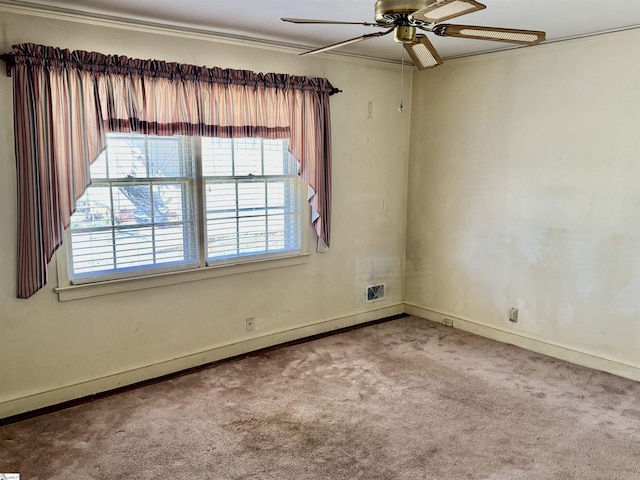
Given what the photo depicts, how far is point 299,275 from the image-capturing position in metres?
4.55

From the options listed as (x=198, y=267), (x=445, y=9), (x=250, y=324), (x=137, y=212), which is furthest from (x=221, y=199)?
(x=445, y=9)

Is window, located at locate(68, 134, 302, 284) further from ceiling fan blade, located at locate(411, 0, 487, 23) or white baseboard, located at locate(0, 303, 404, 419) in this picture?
ceiling fan blade, located at locate(411, 0, 487, 23)

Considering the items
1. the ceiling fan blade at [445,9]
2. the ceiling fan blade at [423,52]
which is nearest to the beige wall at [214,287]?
the ceiling fan blade at [423,52]

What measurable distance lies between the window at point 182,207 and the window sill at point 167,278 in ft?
0.13

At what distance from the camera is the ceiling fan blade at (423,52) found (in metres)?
2.38

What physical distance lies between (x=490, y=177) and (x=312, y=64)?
5.96 feet

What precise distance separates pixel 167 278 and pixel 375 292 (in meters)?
2.17

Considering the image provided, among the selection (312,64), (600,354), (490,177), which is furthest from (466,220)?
(312,64)

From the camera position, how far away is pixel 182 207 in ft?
12.5

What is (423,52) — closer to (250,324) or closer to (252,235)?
(252,235)

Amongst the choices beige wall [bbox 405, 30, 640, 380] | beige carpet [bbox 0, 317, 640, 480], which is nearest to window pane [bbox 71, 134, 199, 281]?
beige carpet [bbox 0, 317, 640, 480]

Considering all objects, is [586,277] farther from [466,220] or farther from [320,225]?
[320,225]

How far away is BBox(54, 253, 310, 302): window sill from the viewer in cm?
340

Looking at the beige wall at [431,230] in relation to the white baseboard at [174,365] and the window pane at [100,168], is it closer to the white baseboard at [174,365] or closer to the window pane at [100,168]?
the white baseboard at [174,365]
